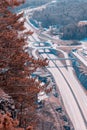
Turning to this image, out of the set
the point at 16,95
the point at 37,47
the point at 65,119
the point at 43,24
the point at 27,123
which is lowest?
the point at 43,24

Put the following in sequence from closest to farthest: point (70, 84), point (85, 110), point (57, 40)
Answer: point (85, 110) < point (70, 84) < point (57, 40)

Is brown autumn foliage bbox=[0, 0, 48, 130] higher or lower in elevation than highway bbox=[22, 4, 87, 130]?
higher

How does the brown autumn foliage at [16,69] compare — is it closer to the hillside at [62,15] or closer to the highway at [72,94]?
the highway at [72,94]

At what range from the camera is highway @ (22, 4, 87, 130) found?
25.0 m

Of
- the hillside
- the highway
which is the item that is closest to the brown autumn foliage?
the highway

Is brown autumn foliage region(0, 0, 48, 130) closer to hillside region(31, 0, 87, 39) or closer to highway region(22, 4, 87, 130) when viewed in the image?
highway region(22, 4, 87, 130)

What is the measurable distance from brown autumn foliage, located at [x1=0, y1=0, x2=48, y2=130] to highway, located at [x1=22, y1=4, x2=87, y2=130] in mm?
15579

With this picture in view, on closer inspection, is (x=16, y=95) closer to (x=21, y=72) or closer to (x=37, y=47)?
(x=21, y=72)

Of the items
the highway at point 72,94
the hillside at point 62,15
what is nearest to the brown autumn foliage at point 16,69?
the highway at point 72,94

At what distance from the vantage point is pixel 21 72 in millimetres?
8195

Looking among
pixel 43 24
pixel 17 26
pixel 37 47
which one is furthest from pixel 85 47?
pixel 17 26

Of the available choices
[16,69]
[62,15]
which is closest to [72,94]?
[16,69]

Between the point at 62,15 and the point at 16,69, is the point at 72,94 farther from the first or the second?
the point at 62,15

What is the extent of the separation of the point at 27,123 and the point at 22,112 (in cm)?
29
